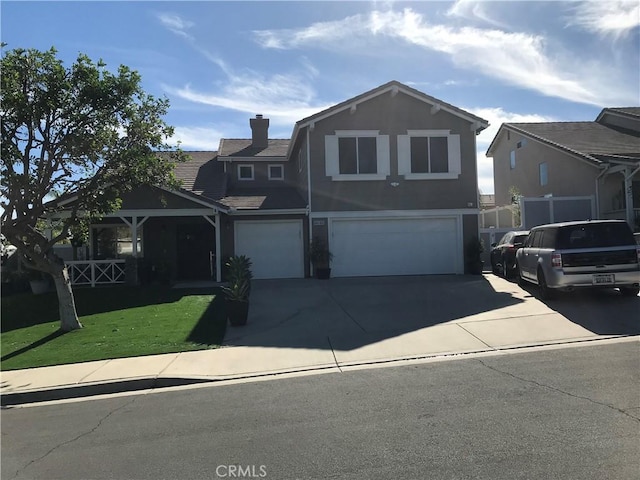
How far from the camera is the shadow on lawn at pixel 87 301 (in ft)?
40.9

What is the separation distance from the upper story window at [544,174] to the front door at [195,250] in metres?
17.3

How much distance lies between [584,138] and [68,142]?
23960 mm

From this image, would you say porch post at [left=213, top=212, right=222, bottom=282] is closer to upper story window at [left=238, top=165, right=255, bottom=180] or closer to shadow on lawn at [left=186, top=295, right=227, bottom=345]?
shadow on lawn at [left=186, top=295, right=227, bottom=345]

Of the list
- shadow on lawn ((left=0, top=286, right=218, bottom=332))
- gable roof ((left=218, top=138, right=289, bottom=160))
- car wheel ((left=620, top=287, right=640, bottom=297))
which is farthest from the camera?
gable roof ((left=218, top=138, right=289, bottom=160))

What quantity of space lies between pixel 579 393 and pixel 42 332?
10.4 meters

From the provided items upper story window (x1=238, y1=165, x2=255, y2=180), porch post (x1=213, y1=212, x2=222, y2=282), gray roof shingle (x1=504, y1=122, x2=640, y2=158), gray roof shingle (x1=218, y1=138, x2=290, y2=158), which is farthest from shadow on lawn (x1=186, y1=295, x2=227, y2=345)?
gray roof shingle (x1=504, y1=122, x2=640, y2=158)

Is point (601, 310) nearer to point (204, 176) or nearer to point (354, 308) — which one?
point (354, 308)

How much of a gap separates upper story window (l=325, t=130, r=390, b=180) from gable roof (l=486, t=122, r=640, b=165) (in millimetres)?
9589

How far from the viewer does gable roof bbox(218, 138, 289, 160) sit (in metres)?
21.7

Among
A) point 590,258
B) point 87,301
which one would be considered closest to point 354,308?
point 590,258

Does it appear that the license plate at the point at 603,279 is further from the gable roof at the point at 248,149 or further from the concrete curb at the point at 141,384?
the gable roof at the point at 248,149

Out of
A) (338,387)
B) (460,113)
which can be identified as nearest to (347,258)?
(460,113)

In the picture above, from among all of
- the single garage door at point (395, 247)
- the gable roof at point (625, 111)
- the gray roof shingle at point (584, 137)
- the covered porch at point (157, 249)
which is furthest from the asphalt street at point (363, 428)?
the gable roof at point (625, 111)

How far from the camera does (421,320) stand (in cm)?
997
